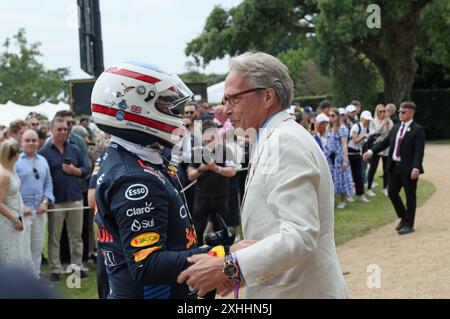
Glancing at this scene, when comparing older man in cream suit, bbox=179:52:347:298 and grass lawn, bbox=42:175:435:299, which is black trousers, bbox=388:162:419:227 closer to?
grass lawn, bbox=42:175:435:299

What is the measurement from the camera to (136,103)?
2883mm

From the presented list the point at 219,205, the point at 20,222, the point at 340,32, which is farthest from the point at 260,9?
the point at 20,222

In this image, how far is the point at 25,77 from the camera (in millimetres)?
53438

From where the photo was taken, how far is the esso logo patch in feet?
8.43

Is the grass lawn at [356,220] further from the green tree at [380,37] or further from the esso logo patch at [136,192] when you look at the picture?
the green tree at [380,37]

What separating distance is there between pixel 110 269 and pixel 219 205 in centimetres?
599

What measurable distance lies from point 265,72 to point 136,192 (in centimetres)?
75

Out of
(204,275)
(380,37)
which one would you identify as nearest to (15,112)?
(380,37)

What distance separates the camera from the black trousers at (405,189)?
1012 cm

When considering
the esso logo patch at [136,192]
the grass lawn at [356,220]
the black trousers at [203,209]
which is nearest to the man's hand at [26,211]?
the grass lawn at [356,220]

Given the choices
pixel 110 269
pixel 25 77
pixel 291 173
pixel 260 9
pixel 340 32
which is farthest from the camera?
pixel 25 77

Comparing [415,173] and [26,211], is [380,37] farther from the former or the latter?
[26,211]

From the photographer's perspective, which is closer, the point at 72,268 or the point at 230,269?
the point at 230,269
